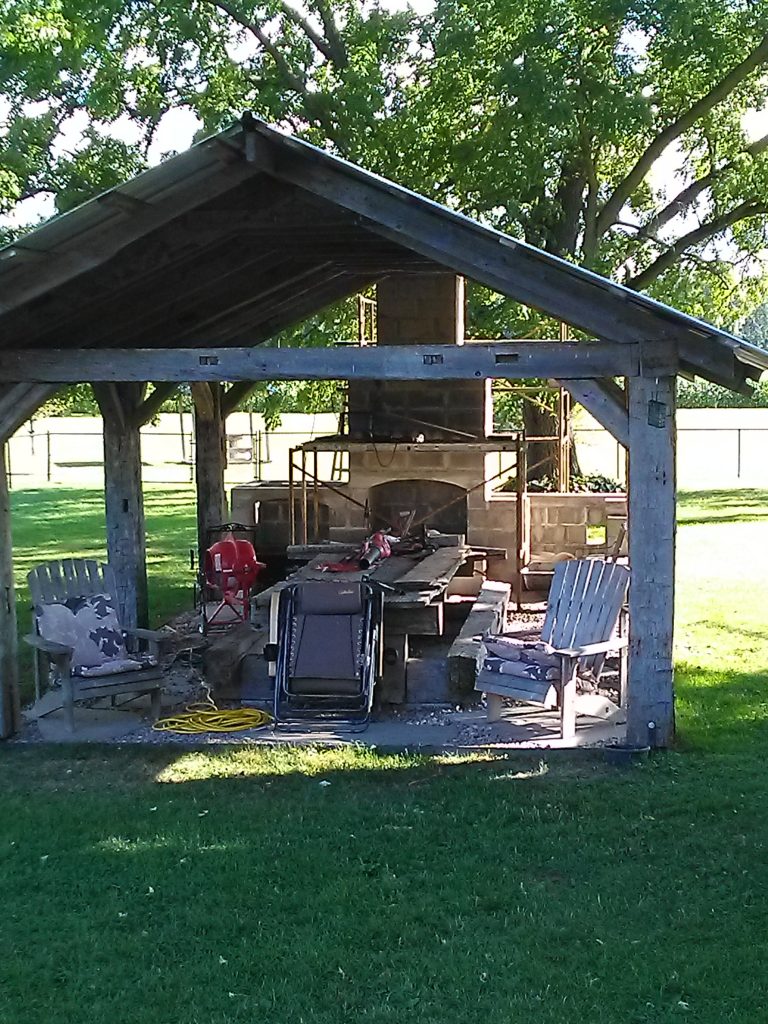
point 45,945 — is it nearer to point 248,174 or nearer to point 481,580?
point 248,174

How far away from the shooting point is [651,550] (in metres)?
7.39

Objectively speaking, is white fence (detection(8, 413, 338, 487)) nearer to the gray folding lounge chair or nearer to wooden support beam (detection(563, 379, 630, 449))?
the gray folding lounge chair

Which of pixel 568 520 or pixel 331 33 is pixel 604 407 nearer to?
pixel 568 520

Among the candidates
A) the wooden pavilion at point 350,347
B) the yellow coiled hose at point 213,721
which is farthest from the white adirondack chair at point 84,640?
the wooden pavilion at point 350,347

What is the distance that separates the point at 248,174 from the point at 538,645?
3.93 m

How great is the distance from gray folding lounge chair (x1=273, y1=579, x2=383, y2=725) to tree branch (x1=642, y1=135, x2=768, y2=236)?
12.6 m

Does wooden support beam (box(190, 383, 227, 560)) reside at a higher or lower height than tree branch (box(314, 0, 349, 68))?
lower

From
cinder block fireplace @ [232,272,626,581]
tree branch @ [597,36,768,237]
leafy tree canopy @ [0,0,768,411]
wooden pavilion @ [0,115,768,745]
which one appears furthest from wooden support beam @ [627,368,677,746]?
tree branch @ [597,36,768,237]

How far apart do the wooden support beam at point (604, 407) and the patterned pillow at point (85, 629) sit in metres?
3.95

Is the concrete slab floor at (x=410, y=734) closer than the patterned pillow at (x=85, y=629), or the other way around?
the concrete slab floor at (x=410, y=734)

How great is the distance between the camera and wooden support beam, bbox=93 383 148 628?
1077 cm

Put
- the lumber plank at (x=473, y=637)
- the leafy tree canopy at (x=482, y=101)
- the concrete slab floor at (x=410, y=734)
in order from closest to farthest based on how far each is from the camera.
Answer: the concrete slab floor at (x=410, y=734)
the lumber plank at (x=473, y=637)
the leafy tree canopy at (x=482, y=101)

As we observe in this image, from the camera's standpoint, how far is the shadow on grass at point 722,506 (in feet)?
68.7

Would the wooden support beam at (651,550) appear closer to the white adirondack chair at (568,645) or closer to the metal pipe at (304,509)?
the white adirondack chair at (568,645)
